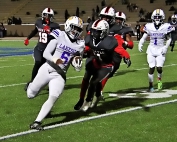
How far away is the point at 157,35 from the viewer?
9.73 meters

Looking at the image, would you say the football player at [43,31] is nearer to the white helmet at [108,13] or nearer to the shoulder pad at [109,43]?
the white helmet at [108,13]

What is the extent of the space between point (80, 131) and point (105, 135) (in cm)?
40

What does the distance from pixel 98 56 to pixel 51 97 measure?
4.78 feet

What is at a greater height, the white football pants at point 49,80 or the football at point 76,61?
the football at point 76,61

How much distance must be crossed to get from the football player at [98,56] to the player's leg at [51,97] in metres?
1.11

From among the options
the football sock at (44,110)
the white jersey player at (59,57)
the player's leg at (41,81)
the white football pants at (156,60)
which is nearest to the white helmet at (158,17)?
the white football pants at (156,60)

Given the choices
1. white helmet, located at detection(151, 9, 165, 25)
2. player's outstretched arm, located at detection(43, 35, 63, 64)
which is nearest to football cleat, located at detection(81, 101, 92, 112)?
player's outstretched arm, located at detection(43, 35, 63, 64)

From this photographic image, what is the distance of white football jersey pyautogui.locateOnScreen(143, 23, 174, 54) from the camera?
9.70m

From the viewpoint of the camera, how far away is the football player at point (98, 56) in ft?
22.5

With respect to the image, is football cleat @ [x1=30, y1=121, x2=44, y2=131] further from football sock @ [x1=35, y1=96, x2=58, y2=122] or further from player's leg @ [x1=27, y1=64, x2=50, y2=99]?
player's leg @ [x1=27, y1=64, x2=50, y2=99]

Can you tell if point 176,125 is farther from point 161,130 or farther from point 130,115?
point 130,115

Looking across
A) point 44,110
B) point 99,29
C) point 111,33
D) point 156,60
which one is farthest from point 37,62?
point 44,110

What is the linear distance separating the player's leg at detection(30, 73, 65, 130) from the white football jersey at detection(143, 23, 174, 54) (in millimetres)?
4068

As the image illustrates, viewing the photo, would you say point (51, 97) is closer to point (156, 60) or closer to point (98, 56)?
point (98, 56)
